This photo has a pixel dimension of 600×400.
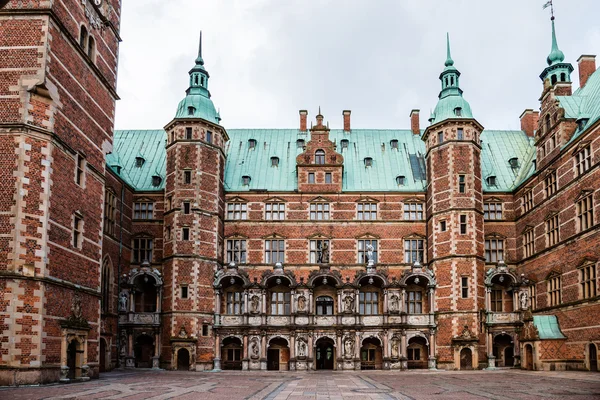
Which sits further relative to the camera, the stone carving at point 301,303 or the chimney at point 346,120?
the chimney at point 346,120

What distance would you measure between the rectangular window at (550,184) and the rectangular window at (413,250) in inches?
366

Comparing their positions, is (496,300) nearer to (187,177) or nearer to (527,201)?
(527,201)

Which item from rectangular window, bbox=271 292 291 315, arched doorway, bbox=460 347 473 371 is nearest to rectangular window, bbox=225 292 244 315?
rectangular window, bbox=271 292 291 315

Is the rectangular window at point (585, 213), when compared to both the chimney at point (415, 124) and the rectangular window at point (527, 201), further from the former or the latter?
the chimney at point (415, 124)

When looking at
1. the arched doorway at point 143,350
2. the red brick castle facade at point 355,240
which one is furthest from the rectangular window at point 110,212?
the arched doorway at point 143,350

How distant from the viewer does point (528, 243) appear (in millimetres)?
43062

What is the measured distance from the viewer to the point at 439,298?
42.9 metres

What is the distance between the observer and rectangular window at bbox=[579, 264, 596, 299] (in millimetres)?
33656

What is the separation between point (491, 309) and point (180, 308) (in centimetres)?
2035

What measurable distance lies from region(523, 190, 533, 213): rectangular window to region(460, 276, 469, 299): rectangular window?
250 inches

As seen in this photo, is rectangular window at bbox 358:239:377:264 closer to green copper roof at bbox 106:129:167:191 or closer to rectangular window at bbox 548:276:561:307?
rectangular window at bbox 548:276:561:307

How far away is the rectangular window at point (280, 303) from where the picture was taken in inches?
1775

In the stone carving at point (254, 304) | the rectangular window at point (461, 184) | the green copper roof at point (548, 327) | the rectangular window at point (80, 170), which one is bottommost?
the green copper roof at point (548, 327)

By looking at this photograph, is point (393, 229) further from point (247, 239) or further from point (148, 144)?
point (148, 144)
